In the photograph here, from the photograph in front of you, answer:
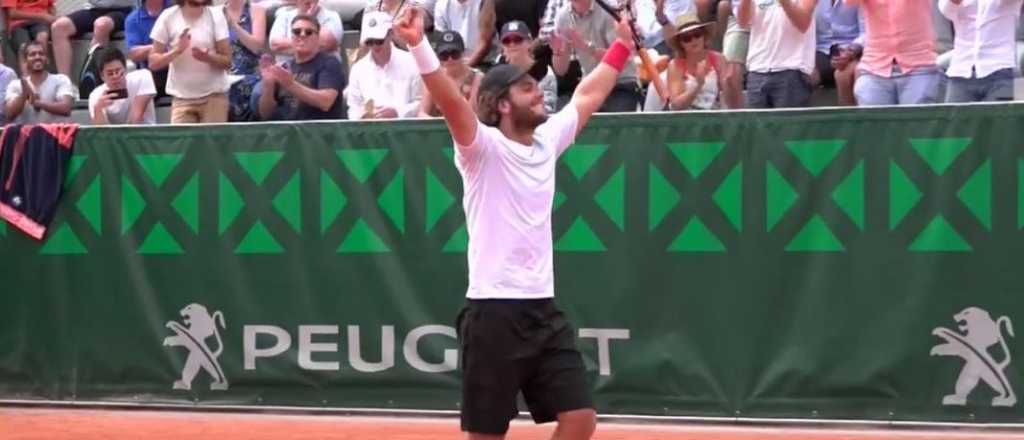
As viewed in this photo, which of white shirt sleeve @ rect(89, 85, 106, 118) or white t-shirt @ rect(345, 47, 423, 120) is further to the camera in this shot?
white shirt sleeve @ rect(89, 85, 106, 118)

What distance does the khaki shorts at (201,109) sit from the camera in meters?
13.6

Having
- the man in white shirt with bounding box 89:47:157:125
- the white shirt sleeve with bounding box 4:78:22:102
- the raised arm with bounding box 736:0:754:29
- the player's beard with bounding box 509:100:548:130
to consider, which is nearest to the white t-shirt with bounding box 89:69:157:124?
the man in white shirt with bounding box 89:47:157:125

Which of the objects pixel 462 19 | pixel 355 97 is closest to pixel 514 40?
pixel 355 97

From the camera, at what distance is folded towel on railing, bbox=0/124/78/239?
474 inches

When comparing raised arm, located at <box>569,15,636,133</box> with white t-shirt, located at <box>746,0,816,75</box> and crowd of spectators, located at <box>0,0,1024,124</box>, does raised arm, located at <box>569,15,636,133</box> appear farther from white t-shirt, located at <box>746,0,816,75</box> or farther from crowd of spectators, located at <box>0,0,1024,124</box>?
white t-shirt, located at <box>746,0,816,75</box>

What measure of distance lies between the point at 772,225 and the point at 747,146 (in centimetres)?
48

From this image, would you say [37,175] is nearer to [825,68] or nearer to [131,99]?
[131,99]

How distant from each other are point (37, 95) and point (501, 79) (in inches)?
350

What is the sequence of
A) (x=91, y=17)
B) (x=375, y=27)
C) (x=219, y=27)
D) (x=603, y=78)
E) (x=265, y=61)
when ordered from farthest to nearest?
(x=91, y=17), (x=219, y=27), (x=265, y=61), (x=375, y=27), (x=603, y=78)

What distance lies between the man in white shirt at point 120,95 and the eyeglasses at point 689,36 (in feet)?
13.8

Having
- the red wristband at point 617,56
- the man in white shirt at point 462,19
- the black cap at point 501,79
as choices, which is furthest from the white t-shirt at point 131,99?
the black cap at point 501,79

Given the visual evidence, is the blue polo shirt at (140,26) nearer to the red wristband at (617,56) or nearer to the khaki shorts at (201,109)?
the khaki shorts at (201,109)

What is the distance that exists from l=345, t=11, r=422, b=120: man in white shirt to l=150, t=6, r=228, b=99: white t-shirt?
1388 millimetres

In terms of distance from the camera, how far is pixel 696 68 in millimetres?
11719
